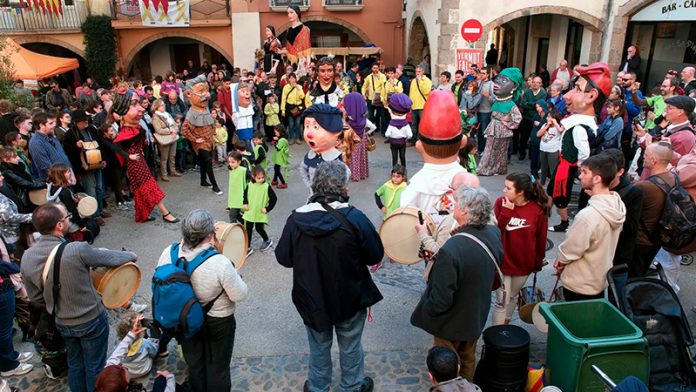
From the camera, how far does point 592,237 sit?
148 inches

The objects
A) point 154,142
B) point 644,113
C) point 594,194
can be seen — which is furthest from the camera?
point 154,142

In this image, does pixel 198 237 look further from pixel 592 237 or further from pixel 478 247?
pixel 592 237

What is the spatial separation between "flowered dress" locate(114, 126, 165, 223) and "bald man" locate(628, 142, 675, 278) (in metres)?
6.06

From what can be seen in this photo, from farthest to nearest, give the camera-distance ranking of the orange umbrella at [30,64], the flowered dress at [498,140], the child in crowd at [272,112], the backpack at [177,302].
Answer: the orange umbrella at [30,64]
the child in crowd at [272,112]
the flowered dress at [498,140]
the backpack at [177,302]

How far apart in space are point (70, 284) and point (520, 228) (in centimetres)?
333

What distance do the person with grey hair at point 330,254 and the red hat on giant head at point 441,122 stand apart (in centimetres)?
110

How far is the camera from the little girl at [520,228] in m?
4.03

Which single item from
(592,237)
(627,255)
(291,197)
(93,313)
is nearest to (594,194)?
(592,237)

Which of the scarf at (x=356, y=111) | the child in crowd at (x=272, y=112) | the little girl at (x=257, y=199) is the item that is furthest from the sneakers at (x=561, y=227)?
the child in crowd at (x=272, y=112)

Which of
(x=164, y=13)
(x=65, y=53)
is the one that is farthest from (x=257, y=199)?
(x=65, y=53)

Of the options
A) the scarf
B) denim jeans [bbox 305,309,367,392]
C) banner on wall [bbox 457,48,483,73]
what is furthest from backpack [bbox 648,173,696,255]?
banner on wall [bbox 457,48,483,73]

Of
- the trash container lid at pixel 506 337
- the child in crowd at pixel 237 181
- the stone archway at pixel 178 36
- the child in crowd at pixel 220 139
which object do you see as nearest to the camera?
the trash container lid at pixel 506 337

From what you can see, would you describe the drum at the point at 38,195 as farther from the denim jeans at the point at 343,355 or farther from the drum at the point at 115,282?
the denim jeans at the point at 343,355

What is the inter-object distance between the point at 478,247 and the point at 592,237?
3.59 ft
